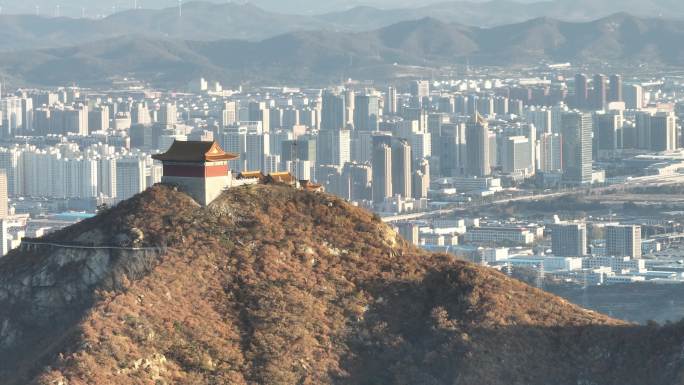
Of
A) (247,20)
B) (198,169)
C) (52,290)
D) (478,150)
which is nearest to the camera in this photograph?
(52,290)

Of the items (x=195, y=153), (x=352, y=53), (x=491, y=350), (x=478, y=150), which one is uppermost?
(x=352, y=53)

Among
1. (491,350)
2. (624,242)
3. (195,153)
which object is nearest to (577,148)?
(624,242)

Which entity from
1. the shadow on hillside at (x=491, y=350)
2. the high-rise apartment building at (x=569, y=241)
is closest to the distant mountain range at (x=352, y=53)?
the high-rise apartment building at (x=569, y=241)

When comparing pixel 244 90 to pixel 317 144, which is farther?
pixel 244 90

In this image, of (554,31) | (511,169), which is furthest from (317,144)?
(554,31)

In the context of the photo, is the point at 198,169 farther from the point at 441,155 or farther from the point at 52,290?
the point at 441,155

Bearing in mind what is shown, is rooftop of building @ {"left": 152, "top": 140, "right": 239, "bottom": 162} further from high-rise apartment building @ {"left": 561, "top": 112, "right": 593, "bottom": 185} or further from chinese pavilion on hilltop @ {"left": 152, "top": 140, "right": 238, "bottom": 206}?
high-rise apartment building @ {"left": 561, "top": 112, "right": 593, "bottom": 185}

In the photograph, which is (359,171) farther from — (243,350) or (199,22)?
(199,22)
